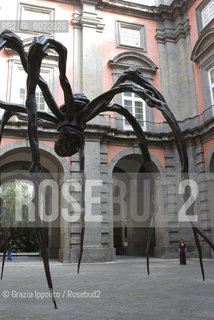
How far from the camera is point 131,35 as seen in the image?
18.7 metres

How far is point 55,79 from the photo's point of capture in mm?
16312

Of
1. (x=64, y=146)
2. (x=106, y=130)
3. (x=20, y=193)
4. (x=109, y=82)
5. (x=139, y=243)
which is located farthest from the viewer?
(x=20, y=193)

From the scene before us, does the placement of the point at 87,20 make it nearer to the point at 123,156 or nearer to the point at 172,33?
the point at 172,33

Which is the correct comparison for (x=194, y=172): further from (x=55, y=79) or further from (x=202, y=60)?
(x=55, y=79)

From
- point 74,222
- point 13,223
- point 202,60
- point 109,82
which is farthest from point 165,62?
point 13,223

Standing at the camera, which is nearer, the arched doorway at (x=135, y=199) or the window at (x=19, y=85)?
the window at (x=19, y=85)

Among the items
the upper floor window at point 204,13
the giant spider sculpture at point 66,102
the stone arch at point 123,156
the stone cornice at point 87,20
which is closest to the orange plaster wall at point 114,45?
the stone cornice at point 87,20

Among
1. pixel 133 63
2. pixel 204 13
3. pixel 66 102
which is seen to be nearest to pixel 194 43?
pixel 204 13

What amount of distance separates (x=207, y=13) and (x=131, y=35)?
14.1 ft

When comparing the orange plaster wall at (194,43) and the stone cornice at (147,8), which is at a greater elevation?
the stone cornice at (147,8)

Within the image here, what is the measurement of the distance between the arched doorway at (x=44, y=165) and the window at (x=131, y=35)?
7842mm

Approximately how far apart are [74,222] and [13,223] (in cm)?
1938

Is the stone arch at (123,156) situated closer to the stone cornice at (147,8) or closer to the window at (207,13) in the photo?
the window at (207,13)

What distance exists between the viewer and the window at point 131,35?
60.0 feet
